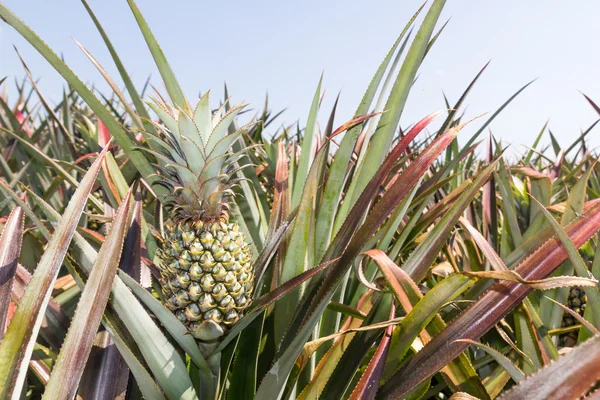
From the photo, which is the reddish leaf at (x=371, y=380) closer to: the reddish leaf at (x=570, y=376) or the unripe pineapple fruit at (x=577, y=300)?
the reddish leaf at (x=570, y=376)

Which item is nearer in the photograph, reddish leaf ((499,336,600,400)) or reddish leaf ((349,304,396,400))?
reddish leaf ((499,336,600,400))

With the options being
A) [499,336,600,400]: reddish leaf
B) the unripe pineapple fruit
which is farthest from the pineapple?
the unripe pineapple fruit

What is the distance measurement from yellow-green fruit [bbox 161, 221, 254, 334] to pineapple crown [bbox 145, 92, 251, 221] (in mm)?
32

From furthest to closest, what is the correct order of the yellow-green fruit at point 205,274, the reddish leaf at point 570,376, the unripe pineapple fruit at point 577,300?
the unripe pineapple fruit at point 577,300 → the yellow-green fruit at point 205,274 → the reddish leaf at point 570,376

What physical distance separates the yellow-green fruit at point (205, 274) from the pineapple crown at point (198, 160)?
3 cm

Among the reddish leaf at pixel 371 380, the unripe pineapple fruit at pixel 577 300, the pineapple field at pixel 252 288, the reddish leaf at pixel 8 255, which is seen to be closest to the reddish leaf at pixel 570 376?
→ the pineapple field at pixel 252 288

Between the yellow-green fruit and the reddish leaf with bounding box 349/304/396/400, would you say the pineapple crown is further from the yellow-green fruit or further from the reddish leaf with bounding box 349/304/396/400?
the reddish leaf with bounding box 349/304/396/400

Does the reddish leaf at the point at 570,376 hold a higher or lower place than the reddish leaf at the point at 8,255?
lower

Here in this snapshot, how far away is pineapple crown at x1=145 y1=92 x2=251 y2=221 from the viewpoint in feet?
2.43

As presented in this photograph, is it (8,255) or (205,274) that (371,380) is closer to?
(205,274)

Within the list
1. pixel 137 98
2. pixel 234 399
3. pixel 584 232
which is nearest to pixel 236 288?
pixel 234 399

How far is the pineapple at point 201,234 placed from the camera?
2.30 feet

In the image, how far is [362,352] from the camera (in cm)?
83

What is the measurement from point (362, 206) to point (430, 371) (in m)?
0.29
